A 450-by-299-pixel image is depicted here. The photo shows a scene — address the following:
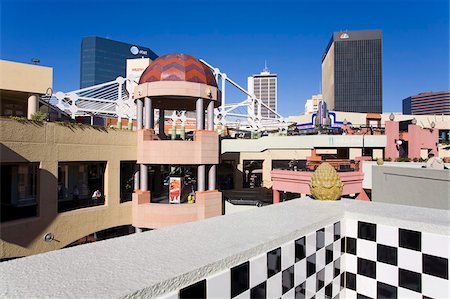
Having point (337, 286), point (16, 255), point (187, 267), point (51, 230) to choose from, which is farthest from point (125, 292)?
point (51, 230)

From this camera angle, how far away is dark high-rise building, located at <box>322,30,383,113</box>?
462 ft

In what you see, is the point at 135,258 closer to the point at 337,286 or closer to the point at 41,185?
the point at 337,286

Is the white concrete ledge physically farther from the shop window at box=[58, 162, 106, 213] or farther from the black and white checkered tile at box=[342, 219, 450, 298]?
the shop window at box=[58, 162, 106, 213]

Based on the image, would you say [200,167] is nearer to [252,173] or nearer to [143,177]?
[143,177]

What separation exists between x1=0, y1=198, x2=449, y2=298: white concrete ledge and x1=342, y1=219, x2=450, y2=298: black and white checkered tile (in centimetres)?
16

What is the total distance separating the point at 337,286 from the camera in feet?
14.1

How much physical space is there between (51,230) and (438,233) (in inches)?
563

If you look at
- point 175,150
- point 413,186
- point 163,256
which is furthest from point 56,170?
point 413,186

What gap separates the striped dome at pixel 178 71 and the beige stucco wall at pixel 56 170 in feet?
12.5

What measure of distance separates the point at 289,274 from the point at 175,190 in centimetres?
1461

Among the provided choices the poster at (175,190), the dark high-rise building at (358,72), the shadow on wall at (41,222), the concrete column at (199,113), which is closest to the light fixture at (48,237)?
the shadow on wall at (41,222)

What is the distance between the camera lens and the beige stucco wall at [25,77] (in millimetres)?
15727

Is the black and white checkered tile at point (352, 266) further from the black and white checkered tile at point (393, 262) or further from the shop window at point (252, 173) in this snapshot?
the shop window at point (252, 173)

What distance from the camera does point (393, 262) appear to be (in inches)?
155
